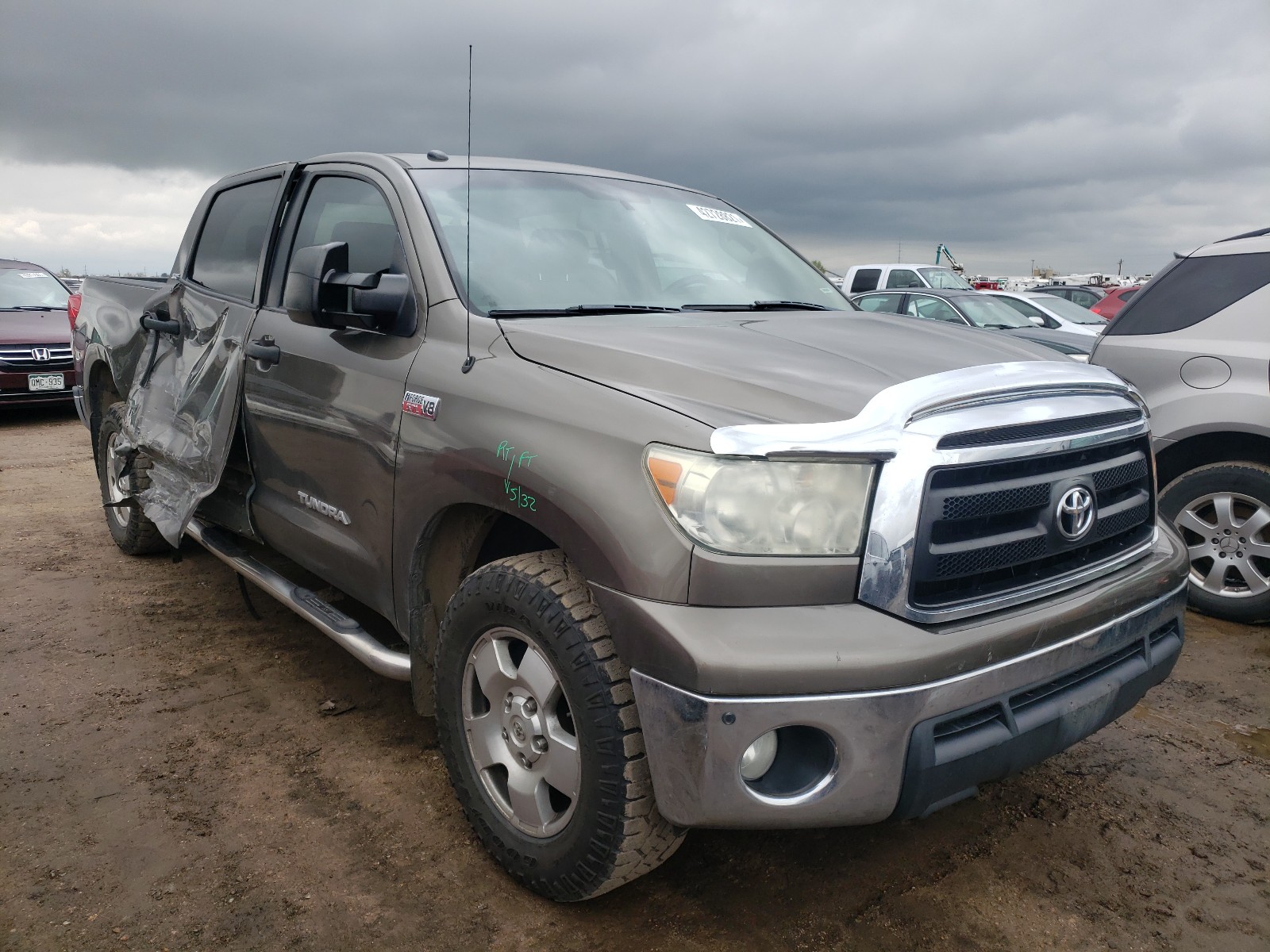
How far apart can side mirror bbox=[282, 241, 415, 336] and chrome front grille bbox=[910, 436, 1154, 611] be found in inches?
62.4

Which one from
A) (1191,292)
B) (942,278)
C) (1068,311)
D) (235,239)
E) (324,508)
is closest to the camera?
(324,508)

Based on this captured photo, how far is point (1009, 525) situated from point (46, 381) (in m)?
11.5

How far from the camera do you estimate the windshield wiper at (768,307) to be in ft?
9.74

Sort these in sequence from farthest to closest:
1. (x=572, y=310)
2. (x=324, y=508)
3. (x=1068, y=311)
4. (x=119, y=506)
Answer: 1. (x=1068, y=311)
2. (x=119, y=506)
3. (x=324, y=508)
4. (x=572, y=310)

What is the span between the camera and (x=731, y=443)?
188 cm

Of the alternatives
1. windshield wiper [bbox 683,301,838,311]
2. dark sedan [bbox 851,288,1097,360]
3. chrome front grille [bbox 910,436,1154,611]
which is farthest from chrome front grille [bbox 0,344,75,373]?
chrome front grille [bbox 910,436,1154,611]

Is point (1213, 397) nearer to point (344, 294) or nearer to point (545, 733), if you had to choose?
point (545, 733)

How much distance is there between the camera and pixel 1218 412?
431 cm

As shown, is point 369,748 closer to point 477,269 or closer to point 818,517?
point 477,269

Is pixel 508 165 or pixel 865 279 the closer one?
pixel 508 165

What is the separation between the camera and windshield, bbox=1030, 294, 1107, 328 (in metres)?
12.4

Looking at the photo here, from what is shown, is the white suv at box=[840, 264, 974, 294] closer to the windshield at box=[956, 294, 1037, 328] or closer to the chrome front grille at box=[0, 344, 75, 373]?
the windshield at box=[956, 294, 1037, 328]

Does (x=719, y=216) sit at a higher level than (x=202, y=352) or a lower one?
higher

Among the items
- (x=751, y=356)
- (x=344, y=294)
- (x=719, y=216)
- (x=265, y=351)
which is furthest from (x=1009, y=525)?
(x=265, y=351)
